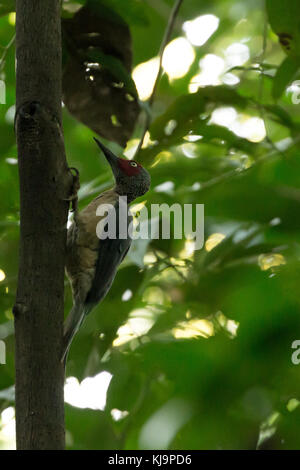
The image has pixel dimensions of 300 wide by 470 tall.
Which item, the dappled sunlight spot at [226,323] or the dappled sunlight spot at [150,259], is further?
the dappled sunlight spot at [150,259]

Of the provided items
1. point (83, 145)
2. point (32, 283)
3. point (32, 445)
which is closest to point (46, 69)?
point (32, 283)

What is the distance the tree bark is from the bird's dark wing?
34.2 inches

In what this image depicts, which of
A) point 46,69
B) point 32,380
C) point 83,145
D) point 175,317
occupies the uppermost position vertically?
point 83,145

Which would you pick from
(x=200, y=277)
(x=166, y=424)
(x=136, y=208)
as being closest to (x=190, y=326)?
(x=200, y=277)

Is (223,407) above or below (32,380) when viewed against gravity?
below

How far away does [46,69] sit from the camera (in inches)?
94.0

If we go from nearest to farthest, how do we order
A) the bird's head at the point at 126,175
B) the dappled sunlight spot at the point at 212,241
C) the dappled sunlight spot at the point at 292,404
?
the dappled sunlight spot at the point at 292,404, the dappled sunlight spot at the point at 212,241, the bird's head at the point at 126,175

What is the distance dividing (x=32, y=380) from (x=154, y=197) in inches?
50.9

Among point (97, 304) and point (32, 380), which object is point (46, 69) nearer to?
point (32, 380)

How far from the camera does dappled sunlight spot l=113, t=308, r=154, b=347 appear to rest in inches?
130

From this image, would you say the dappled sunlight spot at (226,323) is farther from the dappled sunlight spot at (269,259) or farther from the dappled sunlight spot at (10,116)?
the dappled sunlight spot at (10,116)

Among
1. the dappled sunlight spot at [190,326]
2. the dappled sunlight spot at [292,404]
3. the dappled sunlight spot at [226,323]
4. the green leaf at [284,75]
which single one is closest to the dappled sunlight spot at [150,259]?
the dappled sunlight spot at [226,323]

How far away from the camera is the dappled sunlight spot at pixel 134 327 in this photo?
3293mm

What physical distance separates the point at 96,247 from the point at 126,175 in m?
0.48
